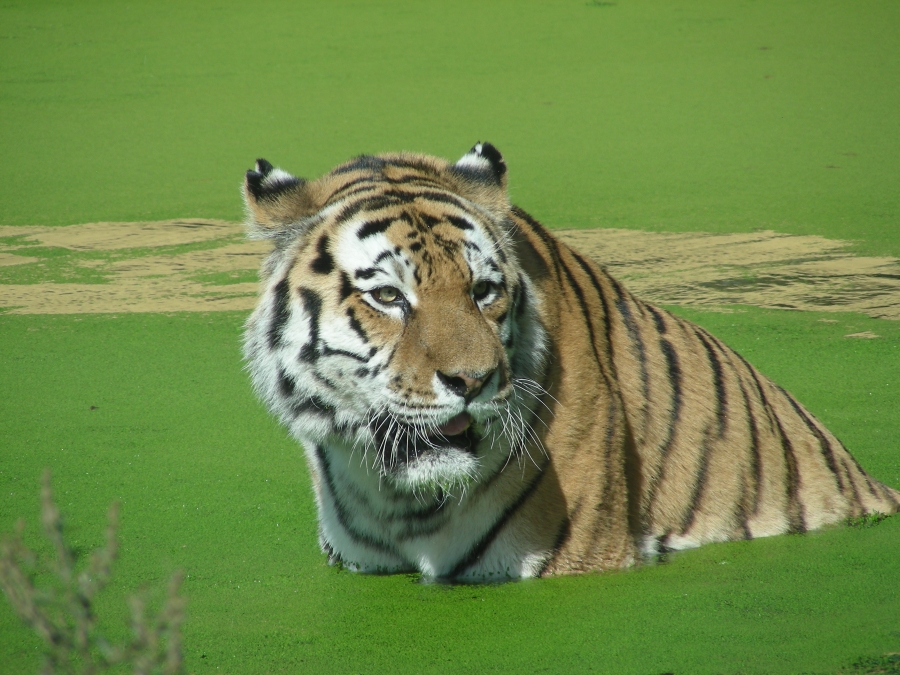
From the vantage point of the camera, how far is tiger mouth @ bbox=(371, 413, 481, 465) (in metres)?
2.16

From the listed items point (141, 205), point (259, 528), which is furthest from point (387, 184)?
point (141, 205)

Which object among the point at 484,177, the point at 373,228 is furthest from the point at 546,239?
the point at 373,228

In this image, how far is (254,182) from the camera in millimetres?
2416

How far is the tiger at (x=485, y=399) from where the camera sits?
218 centimetres

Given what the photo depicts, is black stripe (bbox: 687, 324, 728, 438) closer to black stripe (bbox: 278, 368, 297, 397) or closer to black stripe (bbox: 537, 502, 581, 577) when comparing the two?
black stripe (bbox: 537, 502, 581, 577)

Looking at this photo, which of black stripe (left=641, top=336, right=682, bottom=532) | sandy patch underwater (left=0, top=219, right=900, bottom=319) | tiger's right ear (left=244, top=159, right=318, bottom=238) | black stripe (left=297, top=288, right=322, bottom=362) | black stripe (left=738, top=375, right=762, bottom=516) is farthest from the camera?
sandy patch underwater (left=0, top=219, right=900, bottom=319)

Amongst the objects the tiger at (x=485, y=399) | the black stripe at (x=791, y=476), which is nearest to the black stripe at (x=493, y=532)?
the tiger at (x=485, y=399)

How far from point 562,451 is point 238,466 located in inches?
50.7

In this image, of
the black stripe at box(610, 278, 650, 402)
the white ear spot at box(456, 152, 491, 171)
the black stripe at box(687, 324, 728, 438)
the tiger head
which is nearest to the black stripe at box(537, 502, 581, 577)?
the tiger head

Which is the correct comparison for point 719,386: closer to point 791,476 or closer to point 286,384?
point 791,476

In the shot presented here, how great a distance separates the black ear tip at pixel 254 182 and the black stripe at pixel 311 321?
0.97ft

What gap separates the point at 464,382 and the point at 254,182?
0.77m

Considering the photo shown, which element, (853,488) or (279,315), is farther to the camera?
(853,488)

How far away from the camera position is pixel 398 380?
2.13 meters
